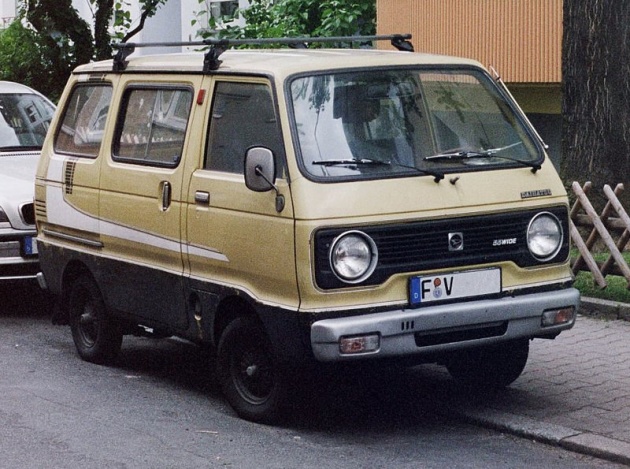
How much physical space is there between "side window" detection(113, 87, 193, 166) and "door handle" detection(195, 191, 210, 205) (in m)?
0.36

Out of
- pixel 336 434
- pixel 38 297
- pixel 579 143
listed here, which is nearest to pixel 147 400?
pixel 336 434

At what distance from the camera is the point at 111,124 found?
29.8 feet

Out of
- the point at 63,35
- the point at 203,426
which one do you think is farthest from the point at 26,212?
the point at 63,35

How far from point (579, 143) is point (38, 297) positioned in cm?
511

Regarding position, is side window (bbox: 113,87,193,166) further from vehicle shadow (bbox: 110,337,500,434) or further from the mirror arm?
vehicle shadow (bbox: 110,337,500,434)

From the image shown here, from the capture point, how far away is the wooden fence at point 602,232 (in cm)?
1066

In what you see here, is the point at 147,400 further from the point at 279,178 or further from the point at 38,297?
the point at 38,297

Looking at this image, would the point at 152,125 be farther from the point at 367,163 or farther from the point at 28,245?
the point at 28,245

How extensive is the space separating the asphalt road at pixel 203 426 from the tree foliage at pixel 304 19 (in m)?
11.6

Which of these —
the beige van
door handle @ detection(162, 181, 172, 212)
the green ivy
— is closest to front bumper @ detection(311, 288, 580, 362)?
the beige van

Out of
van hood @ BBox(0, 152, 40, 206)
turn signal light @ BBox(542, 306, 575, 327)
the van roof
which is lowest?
turn signal light @ BBox(542, 306, 575, 327)

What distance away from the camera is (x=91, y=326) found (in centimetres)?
957

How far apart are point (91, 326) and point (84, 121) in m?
1.42

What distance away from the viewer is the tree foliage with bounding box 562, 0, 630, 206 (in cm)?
1222
